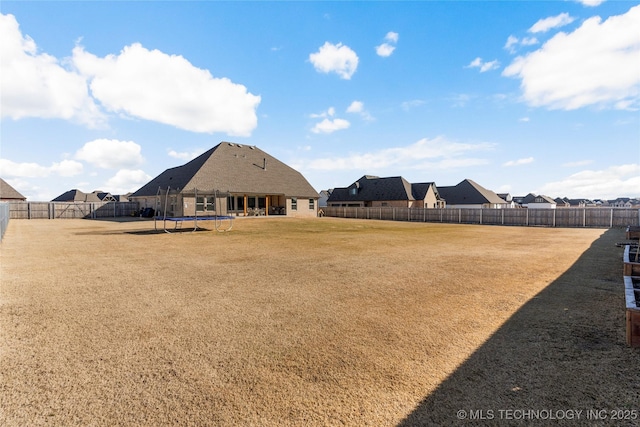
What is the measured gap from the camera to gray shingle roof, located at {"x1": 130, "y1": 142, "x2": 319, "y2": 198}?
109ft

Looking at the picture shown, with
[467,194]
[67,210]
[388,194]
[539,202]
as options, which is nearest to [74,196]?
[67,210]

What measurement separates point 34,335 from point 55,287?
3.08 meters

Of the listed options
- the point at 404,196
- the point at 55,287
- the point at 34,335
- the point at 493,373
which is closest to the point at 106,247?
the point at 55,287

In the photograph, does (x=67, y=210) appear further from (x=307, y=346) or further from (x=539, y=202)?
(x=539, y=202)

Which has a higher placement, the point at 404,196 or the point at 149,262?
the point at 404,196

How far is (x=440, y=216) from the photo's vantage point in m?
36.1

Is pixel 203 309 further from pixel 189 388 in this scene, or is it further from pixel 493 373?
pixel 493 373

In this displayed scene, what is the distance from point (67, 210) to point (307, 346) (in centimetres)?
4276

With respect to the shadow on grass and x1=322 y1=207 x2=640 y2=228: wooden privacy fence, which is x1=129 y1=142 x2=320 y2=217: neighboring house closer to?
x1=322 y1=207 x2=640 y2=228: wooden privacy fence

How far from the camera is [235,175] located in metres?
35.5

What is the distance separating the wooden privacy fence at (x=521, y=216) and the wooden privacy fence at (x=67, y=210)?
3008 cm

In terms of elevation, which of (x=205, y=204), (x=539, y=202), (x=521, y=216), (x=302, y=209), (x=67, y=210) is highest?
(x=539, y=202)

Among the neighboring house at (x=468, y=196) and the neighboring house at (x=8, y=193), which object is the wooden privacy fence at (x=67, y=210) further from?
the neighboring house at (x=468, y=196)

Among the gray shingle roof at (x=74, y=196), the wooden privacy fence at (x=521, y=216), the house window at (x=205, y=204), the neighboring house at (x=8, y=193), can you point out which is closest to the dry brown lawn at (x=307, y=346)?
the wooden privacy fence at (x=521, y=216)
